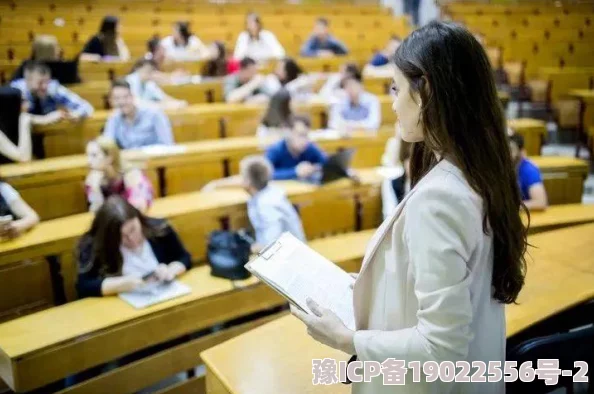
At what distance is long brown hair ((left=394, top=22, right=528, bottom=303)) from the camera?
0.77m

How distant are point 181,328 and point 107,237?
0.41 m

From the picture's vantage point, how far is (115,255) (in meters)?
2.06

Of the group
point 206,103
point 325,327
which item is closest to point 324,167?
point 206,103

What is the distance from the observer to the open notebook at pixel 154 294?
77.2 inches

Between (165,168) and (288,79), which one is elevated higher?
(288,79)

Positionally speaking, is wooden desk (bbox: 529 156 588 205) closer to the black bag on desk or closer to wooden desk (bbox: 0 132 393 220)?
wooden desk (bbox: 0 132 393 220)

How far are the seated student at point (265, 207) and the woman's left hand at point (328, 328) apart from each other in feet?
4.77

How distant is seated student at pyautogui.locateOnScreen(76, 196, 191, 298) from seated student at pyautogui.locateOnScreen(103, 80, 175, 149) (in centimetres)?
116

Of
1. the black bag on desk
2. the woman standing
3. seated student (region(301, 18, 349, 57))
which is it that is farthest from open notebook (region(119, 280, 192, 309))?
seated student (region(301, 18, 349, 57))

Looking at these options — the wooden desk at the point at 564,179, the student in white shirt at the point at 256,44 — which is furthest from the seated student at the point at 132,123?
the student in white shirt at the point at 256,44

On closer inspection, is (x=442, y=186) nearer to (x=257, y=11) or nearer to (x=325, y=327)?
(x=325, y=327)

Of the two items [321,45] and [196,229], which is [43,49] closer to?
[196,229]

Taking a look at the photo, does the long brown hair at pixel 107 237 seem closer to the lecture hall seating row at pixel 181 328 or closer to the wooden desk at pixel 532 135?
the lecture hall seating row at pixel 181 328

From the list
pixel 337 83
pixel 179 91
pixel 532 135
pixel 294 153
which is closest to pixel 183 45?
pixel 179 91
